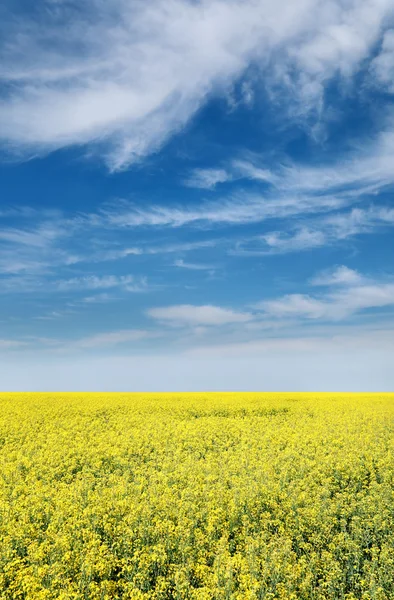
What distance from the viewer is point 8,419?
2973cm

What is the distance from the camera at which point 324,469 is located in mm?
18188

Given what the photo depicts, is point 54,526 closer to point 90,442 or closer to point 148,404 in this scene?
point 90,442

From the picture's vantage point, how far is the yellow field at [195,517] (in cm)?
969

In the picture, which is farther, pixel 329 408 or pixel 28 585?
pixel 329 408

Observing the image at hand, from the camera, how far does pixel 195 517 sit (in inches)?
499

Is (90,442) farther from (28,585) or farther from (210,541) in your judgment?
(28,585)

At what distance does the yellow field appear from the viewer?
9688 millimetres

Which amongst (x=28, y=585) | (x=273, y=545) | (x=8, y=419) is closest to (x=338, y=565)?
(x=273, y=545)

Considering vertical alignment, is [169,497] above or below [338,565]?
above

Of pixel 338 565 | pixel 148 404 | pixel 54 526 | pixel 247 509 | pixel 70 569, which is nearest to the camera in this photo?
pixel 70 569

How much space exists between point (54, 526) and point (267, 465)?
29.9 feet

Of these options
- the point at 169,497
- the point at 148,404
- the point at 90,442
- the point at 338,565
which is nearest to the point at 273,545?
the point at 338,565

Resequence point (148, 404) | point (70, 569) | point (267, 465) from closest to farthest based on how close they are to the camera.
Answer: point (70, 569) < point (267, 465) < point (148, 404)

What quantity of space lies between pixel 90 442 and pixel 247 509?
1140 cm
